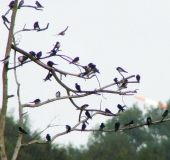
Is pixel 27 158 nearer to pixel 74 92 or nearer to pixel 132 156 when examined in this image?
pixel 132 156

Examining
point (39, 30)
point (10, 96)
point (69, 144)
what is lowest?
point (10, 96)

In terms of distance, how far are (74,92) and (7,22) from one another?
3.13 ft

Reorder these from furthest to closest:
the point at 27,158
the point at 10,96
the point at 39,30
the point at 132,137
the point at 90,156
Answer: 1. the point at 132,137
2. the point at 90,156
3. the point at 27,158
4. the point at 39,30
5. the point at 10,96

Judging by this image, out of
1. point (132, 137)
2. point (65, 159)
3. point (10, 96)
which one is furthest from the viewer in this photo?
point (132, 137)

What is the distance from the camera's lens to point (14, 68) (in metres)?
6.42

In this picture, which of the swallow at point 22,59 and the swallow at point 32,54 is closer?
the swallow at point 32,54

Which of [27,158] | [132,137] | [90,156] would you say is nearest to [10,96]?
[27,158]

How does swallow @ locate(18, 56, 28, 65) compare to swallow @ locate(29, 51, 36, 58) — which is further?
swallow @ locate(18, 56, 28, 65)

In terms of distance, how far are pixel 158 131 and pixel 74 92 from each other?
60.1 metres

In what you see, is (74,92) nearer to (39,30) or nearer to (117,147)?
(39,30)

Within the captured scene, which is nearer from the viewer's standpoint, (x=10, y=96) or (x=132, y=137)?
(x=10, y=96)

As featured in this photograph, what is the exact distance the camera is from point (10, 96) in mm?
6324

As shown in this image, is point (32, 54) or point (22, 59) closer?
point (32, 54)

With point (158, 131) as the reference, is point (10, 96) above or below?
below
